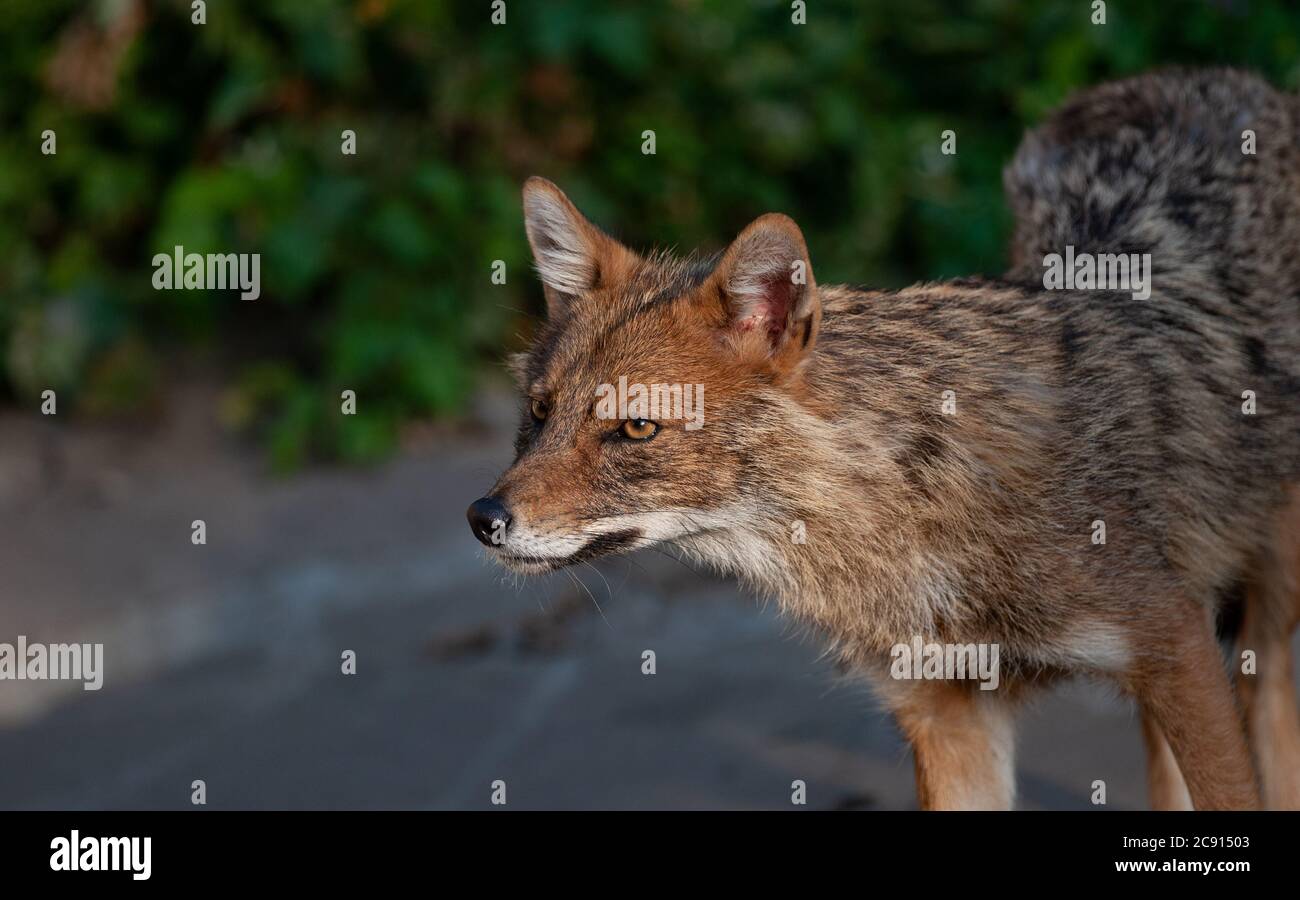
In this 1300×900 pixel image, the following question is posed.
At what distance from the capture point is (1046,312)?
14.7 feet

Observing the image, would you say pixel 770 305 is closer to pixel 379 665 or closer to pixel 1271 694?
pixel 1271 694

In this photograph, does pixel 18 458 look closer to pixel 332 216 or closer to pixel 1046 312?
pixel 332 216

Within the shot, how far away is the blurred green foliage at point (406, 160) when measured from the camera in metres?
9.38

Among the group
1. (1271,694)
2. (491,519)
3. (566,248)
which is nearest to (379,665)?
(566,248)

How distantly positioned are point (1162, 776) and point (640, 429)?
7.39 ft

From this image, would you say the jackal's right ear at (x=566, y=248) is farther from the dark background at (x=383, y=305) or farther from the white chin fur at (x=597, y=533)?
the dark background at (x=383, y=305)

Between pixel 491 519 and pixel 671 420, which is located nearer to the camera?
pixel 491 519

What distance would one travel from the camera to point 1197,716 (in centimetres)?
412

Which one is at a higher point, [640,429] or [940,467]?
[640,429]

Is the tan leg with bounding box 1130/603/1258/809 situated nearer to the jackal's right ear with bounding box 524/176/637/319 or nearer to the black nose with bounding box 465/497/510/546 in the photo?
the black nose with bounding box 465/497/510/546

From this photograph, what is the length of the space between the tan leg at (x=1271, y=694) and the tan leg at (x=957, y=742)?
1.01 meters

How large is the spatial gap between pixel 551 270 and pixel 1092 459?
1.69 meters

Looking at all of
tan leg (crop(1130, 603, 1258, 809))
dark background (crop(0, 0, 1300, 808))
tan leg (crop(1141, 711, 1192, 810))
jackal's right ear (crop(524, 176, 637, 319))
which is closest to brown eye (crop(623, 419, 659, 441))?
jackal's right ear (crop(524, 176, 637, 319))

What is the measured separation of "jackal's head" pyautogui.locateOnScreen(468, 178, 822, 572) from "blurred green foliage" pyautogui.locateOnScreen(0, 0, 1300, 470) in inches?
190
